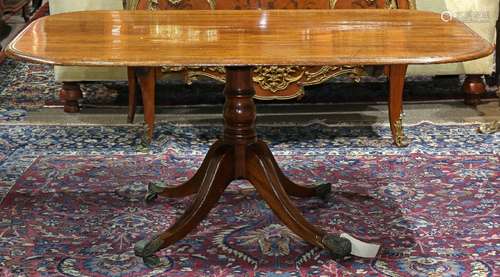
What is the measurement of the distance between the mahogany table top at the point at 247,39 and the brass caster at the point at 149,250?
1.99ft

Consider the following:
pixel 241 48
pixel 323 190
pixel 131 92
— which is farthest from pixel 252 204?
pixel 131 92

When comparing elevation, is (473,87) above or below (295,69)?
below

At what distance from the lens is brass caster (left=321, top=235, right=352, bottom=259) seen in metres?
2.34

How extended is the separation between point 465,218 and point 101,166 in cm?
138

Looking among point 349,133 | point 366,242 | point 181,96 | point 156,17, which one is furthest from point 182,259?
A: point 181,96

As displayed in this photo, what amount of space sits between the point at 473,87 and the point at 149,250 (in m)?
2.09

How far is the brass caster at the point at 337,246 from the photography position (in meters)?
2.34

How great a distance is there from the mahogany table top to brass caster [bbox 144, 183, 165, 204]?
2.11ft

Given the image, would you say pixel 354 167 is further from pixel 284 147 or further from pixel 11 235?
pixel 11 235

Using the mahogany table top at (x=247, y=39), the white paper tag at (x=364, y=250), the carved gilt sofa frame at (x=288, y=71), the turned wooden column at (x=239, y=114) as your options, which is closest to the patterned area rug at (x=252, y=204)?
the white paper tag at (x=364, y=250)

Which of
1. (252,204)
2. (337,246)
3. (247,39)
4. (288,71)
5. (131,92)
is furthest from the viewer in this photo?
(131,92)

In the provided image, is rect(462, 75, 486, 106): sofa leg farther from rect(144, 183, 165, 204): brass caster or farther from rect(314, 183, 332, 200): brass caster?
rect(144, 183, 165, 204): brass caster

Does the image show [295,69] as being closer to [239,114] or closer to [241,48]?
[239,114]

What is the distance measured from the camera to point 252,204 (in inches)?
110
